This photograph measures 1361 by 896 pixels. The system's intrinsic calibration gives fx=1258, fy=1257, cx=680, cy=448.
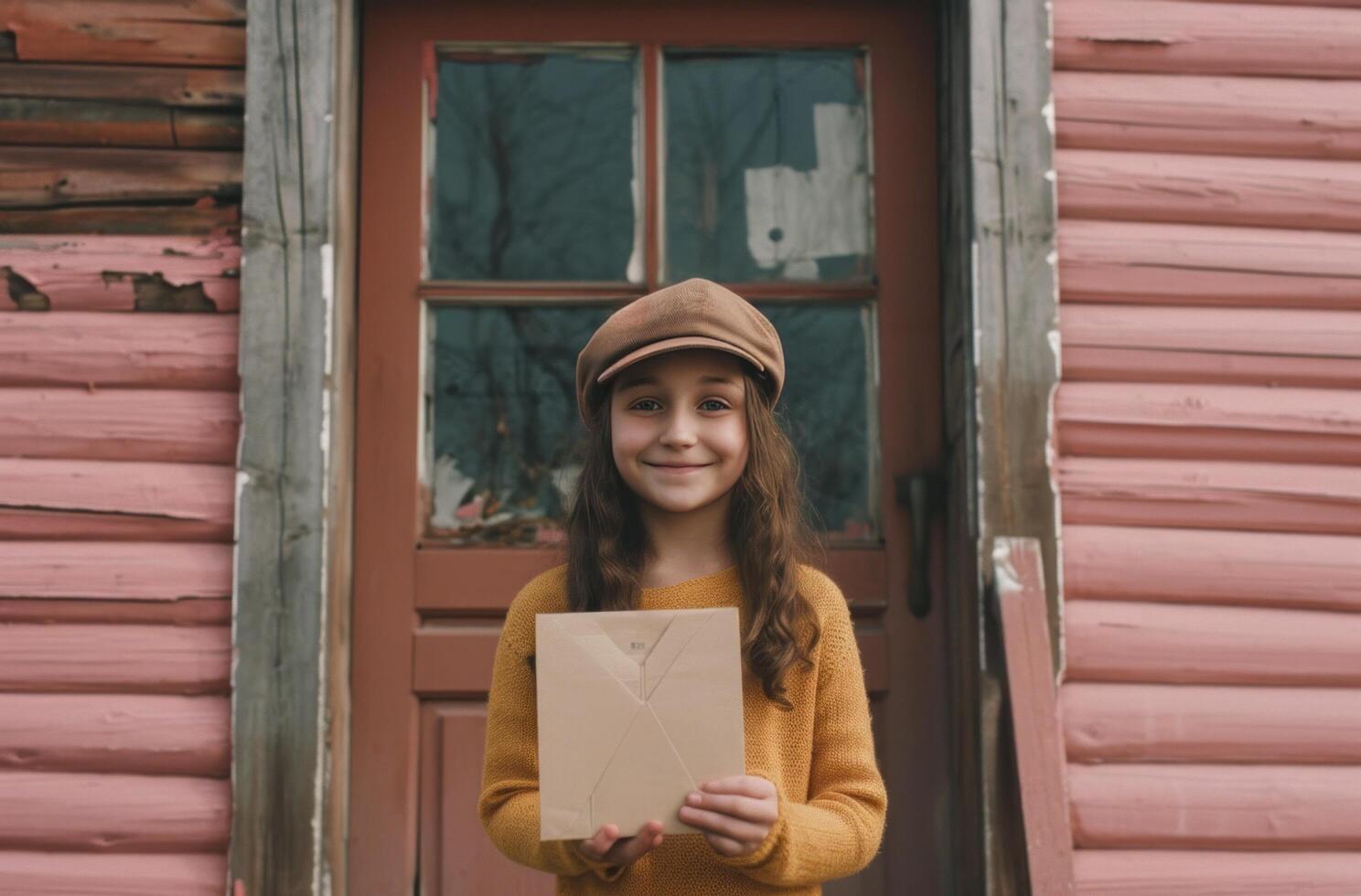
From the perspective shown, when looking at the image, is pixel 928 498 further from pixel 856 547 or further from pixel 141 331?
pixel 141 331

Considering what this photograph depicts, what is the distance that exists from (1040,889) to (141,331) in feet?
6.82

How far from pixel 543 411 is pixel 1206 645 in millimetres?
1488

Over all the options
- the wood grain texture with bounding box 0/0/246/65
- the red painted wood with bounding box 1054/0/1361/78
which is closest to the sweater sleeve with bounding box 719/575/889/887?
the red painted wood with bounding box 1054/0/1361/78

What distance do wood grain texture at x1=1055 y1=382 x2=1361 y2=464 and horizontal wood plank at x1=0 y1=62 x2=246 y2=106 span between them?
1.87m

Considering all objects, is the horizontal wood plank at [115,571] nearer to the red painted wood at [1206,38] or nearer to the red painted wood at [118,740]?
the red painted wood at [118,740]

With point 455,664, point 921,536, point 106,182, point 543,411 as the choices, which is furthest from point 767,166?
point 106,182

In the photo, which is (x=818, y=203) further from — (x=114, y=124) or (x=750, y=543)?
(x=114, y=124)

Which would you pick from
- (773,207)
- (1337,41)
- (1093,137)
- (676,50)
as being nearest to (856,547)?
(773,207)

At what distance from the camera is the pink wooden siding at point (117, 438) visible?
2.46 meters

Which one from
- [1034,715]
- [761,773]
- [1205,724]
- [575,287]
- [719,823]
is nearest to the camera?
[719,823]

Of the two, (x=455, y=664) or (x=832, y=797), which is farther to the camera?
(x=455, y=664)

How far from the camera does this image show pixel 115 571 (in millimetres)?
2520

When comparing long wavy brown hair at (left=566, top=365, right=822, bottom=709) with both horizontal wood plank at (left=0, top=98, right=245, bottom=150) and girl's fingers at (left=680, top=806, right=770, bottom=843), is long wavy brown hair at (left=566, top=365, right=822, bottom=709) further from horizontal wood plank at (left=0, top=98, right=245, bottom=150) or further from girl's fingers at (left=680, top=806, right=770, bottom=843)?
horizontal wood plank at (left=0, top=98, right=245, bottom=150)

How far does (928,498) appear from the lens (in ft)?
8.95
